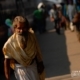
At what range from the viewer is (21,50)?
473cm

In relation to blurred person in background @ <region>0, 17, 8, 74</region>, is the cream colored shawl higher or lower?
higher

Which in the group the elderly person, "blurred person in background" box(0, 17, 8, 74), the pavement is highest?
the elderly person

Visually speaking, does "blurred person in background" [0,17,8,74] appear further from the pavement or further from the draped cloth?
the draped cloth

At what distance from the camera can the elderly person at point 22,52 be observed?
475cm

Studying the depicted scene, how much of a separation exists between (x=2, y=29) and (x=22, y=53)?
4.98 m

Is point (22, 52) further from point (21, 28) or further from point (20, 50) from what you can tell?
point (21, 28)

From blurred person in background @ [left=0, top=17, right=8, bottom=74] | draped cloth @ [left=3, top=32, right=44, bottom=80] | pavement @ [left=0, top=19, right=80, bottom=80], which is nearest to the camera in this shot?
draped cloth @ [left=3, top=32, right=44, bottom=80]

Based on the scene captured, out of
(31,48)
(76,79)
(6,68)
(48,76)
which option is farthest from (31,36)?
(48,76)

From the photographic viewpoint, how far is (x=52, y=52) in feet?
39.6

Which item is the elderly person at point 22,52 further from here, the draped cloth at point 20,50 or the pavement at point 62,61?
the pavement at point 62,61

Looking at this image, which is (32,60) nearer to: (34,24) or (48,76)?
(48,76)

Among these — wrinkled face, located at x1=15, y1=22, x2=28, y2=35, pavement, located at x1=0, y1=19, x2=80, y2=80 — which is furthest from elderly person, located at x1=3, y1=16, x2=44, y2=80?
pavement, located at x1=0, y1=19, x2=80, y2=80

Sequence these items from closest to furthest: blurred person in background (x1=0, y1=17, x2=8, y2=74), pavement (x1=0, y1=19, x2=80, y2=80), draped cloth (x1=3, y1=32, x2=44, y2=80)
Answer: draped cloth (x1=3, y1=32, x2=44, y2=80), pavement (x1=0, y1=19, x2=80, y2=80), blurred person in background (x1=0, y1=17, x2=8, y2=74)

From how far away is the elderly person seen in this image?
475cm
